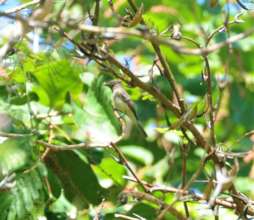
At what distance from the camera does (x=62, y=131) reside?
173 centimetres

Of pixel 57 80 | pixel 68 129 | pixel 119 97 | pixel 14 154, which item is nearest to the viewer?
pixel 14 154

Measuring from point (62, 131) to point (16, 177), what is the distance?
302 millimetres

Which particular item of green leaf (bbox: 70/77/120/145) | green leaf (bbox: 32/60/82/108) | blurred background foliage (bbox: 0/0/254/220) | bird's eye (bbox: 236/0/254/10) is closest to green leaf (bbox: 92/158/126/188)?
blurred background foliage (bbox: 0/0/254/220)

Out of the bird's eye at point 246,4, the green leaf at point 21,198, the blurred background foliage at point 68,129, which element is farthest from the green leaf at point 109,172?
the bird's eye at point 246,4

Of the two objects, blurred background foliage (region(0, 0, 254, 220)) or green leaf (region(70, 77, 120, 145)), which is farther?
green leaf (region(70, 77, 120, 145))

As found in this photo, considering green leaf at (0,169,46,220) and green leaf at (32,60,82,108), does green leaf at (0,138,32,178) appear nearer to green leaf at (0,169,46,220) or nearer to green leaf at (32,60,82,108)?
green leaf at (0,169,46,220)

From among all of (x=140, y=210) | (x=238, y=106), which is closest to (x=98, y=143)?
(x=140, y=210)

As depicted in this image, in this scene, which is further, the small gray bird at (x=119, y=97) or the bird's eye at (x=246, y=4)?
the small gray bird at (x=119, y=97)

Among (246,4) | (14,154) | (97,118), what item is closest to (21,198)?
(14,154)

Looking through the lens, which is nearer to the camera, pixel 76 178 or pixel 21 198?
pixel 21 198

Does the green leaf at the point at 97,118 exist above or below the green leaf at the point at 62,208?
above

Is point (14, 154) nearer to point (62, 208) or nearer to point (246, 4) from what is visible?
point (62, 208)

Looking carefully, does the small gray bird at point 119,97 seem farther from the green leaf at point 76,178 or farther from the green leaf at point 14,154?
the green leaf at point 14,154

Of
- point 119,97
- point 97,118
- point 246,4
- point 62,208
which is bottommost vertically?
point 62,208
